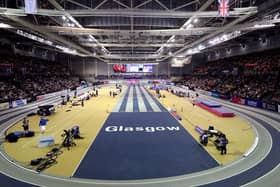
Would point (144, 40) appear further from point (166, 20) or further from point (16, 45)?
point (16, 45)

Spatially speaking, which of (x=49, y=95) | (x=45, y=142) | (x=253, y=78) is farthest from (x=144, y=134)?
(x=49, y=95)

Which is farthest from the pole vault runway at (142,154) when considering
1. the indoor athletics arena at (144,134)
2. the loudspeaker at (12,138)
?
the loudspeaker at (12,138)

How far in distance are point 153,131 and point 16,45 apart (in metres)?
40.7

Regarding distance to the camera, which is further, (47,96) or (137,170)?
(47,96)

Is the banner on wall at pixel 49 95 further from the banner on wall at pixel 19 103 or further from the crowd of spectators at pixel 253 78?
the crowd of spectators at pixel 253 78

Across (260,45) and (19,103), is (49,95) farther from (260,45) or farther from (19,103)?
(260,45)

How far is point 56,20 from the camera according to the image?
2417 cm

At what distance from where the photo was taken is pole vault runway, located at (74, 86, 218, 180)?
32.8 feet

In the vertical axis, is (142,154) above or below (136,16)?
below

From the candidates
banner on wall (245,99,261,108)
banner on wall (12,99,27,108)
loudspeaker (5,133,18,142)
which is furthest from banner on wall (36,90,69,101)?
banner on wall (245,99,261,108)

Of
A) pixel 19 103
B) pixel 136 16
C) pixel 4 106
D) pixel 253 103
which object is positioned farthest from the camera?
pixel 19 103

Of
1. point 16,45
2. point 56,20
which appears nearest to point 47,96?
point 16,45

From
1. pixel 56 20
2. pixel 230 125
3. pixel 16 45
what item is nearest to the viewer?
pixel 230 125

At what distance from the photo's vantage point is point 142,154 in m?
12.2
